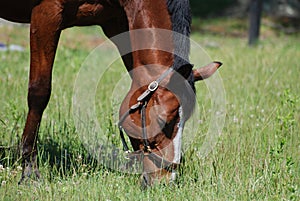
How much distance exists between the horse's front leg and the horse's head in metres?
0.61

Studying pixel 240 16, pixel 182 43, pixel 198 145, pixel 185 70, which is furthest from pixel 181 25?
pixel 240 16

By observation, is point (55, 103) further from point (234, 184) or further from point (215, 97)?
point (234, 184)

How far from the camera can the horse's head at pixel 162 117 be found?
10.9ft

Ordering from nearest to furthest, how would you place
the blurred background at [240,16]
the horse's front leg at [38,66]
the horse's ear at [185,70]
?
the horse's ear at [185,70]
the horse's front leg at [38,66]
the blurred background at [240,16]

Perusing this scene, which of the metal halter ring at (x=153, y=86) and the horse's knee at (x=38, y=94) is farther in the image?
the horse's knee at (x=38, y=94)

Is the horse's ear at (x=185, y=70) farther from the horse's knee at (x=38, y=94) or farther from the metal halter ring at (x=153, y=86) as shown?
the horse's knee at (x=38, y=94)

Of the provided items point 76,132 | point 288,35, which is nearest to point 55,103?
point 76,132

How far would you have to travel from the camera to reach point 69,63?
7457 mm

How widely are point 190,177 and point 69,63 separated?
165 inches

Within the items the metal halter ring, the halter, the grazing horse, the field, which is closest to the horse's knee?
the grazing horse

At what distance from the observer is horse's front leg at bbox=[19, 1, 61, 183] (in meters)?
3.58

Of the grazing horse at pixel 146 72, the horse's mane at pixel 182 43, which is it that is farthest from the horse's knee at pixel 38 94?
the horse's mane at pixel 182 43

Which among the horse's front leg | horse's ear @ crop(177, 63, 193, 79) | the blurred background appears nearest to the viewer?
horse's ear @ crop(177, 63, 193, 79)

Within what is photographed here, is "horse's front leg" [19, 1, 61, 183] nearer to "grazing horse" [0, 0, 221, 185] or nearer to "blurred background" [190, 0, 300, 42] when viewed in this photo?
"grazing horse" [0, 0, 221, 185]
